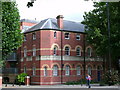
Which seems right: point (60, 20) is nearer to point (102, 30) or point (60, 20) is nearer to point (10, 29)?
point (102, 30)

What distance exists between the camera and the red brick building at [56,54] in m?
39.5

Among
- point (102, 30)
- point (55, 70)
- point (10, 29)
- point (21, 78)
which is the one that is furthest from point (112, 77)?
point (21, 78)

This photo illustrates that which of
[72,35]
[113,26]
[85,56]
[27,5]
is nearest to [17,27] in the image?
[113,26]

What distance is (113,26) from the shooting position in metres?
29.0

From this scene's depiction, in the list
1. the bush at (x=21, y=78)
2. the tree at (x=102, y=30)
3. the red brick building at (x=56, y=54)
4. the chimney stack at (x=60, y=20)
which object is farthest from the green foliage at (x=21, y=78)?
the tree at (x=102, y=30)

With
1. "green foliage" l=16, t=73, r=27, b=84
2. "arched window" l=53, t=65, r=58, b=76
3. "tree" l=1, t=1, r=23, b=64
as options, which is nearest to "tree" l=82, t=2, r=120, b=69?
"arched window" l=53, t=65, r=58, b=76

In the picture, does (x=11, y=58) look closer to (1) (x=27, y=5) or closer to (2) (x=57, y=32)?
(2) (x=57, y=32)

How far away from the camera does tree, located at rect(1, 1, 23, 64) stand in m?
26.8

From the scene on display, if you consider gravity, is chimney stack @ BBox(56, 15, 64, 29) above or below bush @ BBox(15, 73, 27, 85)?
above

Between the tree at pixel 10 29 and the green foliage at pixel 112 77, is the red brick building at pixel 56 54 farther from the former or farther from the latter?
the green foliage at pixel 112 77

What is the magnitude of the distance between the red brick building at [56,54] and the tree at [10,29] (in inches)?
446

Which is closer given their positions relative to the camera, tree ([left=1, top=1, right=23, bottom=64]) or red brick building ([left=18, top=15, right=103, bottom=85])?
tree ([left=1, top=1, right=23, bottom=64])

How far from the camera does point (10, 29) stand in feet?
91.2

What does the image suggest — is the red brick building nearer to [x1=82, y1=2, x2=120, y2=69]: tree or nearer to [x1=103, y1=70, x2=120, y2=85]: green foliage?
[x1=82, y1=2, x2=120, y2=69]: tree
